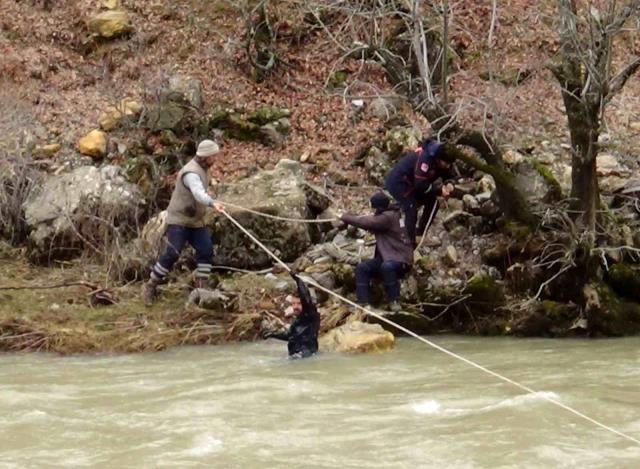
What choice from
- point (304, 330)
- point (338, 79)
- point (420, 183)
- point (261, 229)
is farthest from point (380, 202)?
point (338, 79)

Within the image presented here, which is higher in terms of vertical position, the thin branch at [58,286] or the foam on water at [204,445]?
the thin branch at [58,286]

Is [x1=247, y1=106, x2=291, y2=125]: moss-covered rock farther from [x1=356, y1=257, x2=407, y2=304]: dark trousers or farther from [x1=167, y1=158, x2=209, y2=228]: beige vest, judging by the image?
[x1=356, y1=257, x2=407, y2=304]: dark trousers

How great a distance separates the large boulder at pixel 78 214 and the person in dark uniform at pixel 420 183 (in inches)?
131

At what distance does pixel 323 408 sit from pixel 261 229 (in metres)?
4.63

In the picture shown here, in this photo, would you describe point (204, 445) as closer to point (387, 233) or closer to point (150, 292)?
point (387, 233)

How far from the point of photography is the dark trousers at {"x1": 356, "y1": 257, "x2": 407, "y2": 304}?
419 inches

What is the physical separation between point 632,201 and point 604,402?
4486 millimetres

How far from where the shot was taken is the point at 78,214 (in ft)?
40.9

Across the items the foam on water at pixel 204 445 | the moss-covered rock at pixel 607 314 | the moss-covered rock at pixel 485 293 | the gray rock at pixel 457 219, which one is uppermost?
the gray rock at pixel 457 219

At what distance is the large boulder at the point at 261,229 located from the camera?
1197cm

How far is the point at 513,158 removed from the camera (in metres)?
11.9

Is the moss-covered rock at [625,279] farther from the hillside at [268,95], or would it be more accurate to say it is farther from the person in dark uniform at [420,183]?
the person in dark uniform at [420,183]

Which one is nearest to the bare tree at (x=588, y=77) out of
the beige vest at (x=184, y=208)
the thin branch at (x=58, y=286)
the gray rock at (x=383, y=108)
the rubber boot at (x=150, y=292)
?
the beige vest at (x=184, y=208)

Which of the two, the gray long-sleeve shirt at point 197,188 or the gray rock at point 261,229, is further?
the gray rock at point 261,229
